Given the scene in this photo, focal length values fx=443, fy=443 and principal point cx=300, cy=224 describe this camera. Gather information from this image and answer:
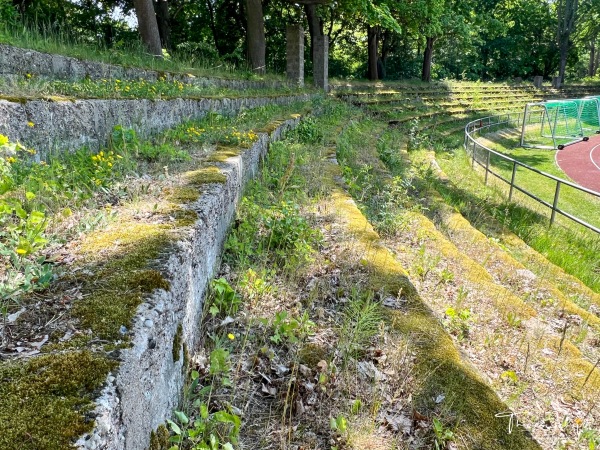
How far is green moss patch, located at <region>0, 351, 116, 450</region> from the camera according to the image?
127 centimetres

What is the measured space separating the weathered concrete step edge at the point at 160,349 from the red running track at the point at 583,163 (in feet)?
48.9

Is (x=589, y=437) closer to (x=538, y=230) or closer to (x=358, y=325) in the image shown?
(x=358, y=325)


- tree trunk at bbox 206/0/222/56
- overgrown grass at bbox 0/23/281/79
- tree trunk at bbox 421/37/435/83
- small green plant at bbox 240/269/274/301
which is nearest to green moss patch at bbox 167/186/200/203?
small green plant at bbox 240/269/274/301

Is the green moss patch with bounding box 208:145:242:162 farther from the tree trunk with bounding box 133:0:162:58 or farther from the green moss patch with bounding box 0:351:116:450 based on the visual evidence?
the tree trunk with bounding box 133:0:162:58

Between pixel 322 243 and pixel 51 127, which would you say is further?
pixel 322 243

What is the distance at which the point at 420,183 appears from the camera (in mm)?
8844

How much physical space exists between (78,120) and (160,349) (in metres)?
2.77

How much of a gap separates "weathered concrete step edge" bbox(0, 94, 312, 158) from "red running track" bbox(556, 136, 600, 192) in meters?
14.0

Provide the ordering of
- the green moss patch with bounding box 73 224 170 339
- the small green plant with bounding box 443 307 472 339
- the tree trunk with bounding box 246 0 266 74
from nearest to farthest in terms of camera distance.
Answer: the green moss patch with bounding box 73 224 170 339 < the small green plant with bounding box 443 307 472 339 < the tree trunk with bounding box 246 0 266 74

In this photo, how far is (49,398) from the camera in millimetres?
1395

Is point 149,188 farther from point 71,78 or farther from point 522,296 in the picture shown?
point 522,296

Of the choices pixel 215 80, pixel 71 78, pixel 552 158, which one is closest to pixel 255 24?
pixel 215 80

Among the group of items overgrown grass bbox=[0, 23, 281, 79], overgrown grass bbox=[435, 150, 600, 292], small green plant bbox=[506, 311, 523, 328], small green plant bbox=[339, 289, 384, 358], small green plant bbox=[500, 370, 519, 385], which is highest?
overgrown grass bbox=[0, 23, 281, 79]

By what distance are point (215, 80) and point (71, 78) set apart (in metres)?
4.16
